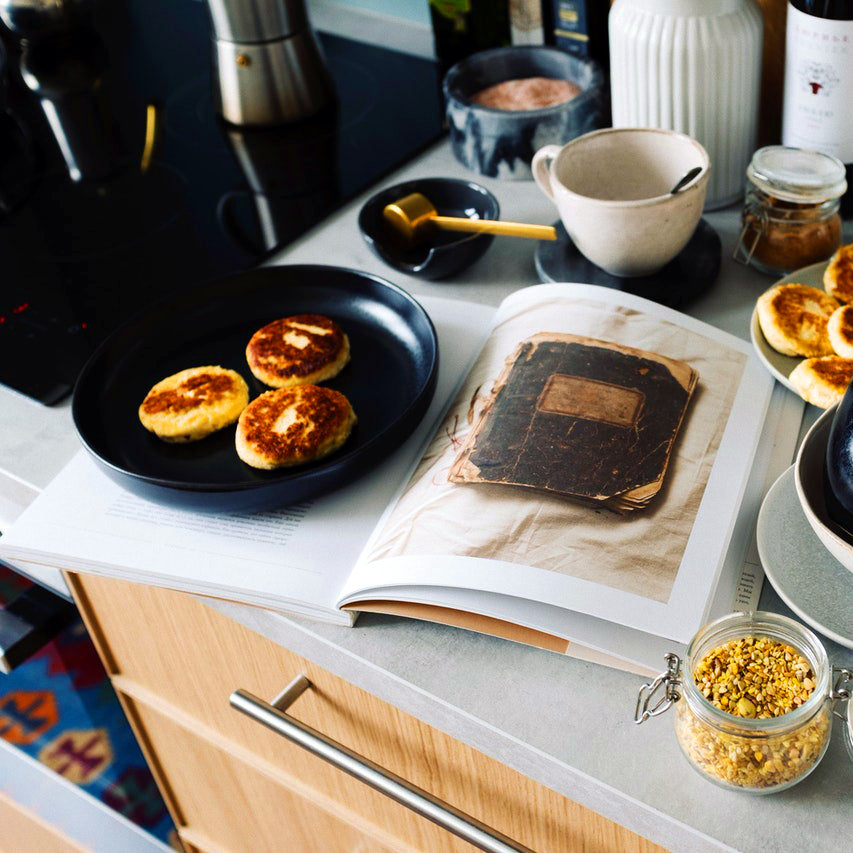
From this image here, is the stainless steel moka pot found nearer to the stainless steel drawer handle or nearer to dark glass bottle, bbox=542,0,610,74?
dark glass bottle, bbox=542,0,610,74

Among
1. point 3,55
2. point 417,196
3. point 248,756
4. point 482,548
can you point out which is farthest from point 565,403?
point 3,55

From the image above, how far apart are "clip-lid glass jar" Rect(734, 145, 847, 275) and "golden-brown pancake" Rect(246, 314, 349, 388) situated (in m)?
0.37

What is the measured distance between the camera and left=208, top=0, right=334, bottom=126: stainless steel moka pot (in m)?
1.12

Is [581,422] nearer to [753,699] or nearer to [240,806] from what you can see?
[753,699]

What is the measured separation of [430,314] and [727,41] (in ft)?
1.13

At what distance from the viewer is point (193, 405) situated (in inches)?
30.6

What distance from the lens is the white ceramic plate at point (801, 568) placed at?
57 centimetres

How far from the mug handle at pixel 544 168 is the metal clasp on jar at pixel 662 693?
449mm

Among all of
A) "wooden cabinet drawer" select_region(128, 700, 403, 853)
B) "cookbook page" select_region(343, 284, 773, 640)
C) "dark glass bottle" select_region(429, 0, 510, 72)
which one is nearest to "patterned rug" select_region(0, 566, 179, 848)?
"wooden cabinet drawer" select_region(128, 700, 403, 853)

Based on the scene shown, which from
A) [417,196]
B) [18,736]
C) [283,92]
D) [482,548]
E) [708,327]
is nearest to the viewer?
[482,548]

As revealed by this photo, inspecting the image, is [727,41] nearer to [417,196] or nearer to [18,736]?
[417,196]

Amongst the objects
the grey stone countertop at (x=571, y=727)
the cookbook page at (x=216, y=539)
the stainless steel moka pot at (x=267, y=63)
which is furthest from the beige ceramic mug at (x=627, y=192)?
the stainless steel moka pot at (x=267, y=63)

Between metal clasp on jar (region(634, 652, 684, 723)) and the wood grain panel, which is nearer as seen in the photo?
metal clasp on jar (region(634, 652, 684, 723))

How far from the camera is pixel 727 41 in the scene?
857mm
